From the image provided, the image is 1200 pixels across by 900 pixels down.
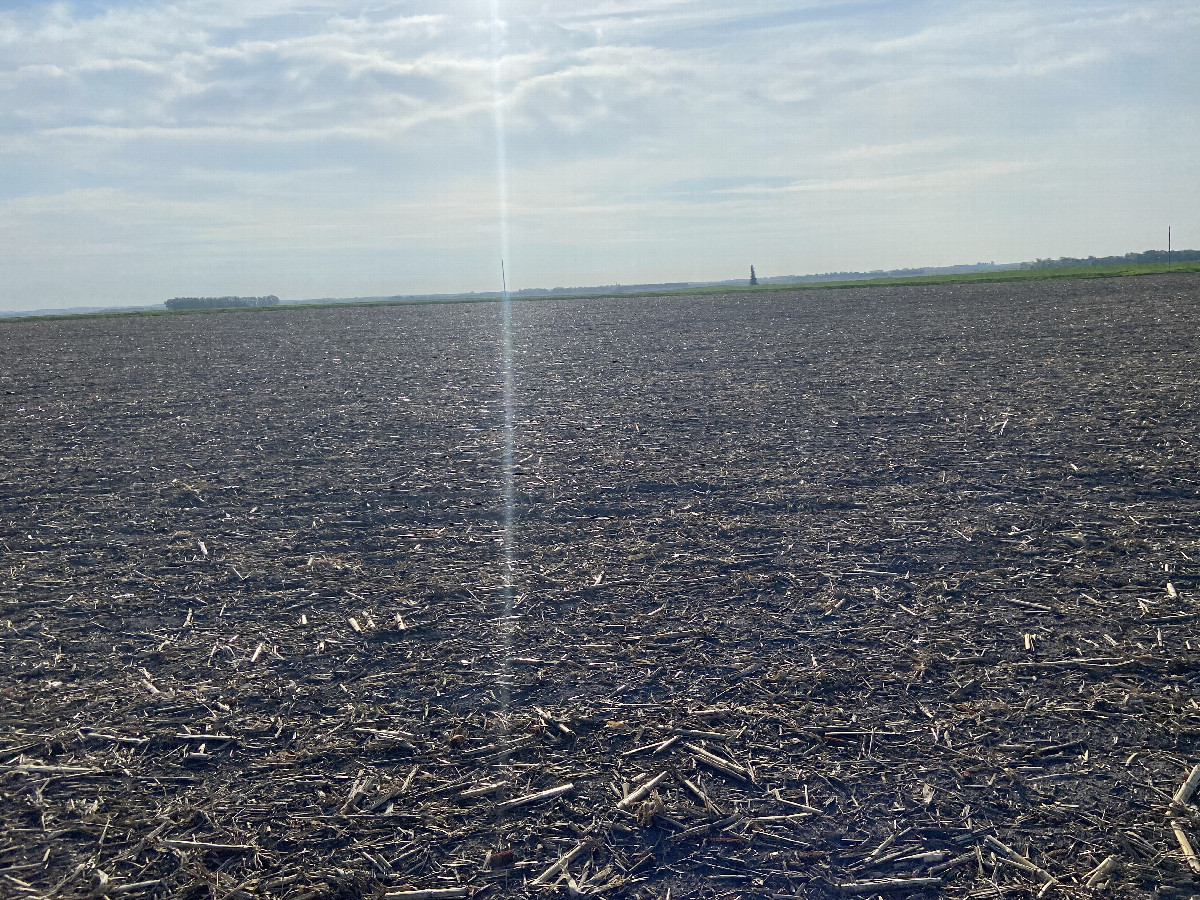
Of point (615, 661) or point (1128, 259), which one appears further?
point (1128, 259)

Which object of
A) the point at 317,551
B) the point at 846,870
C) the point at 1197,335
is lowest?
the point at 846,870

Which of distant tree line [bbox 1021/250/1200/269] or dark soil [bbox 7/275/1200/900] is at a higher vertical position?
distant tree line [bbox 1021/250/1200/269]

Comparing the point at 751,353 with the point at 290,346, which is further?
the point at 290,346

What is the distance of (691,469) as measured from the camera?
9.72 m

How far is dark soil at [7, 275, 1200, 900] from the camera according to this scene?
11.7 ft

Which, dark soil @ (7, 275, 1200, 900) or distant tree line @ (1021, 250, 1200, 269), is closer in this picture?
dark soil @ (7, 275, 1200, 900)

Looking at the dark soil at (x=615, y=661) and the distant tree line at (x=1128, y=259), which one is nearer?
the dark soil at (x=615, y=661)

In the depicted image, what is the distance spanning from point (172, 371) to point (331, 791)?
72.7ft

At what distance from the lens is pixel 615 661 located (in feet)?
16.9

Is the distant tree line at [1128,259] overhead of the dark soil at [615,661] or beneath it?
overhead

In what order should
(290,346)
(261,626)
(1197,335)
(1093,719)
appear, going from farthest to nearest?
(290,346) < (1197,335) < (261,626) < (1093,719)

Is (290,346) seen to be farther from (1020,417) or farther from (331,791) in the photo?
(331,791)

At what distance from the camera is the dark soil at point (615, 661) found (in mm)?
3572

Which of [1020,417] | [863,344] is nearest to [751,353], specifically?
[863,344]
